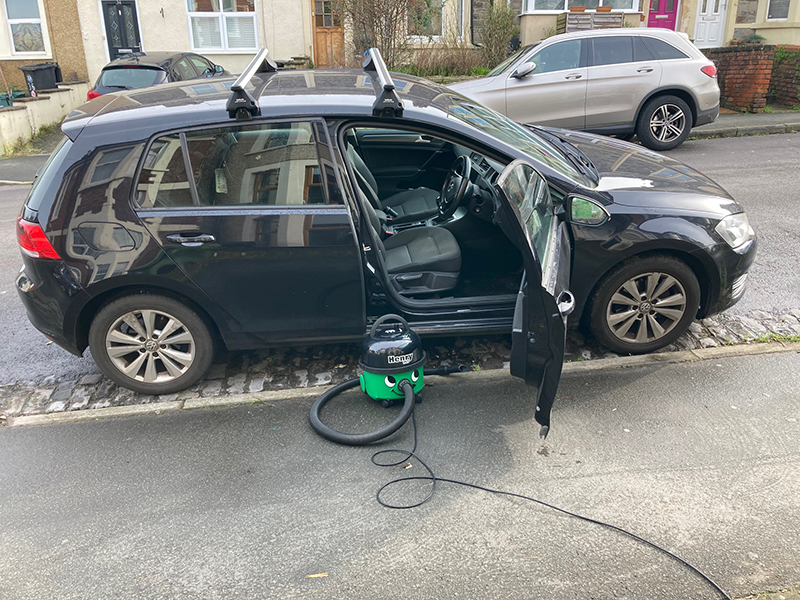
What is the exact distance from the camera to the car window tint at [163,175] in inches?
155

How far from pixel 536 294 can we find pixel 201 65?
13241mm

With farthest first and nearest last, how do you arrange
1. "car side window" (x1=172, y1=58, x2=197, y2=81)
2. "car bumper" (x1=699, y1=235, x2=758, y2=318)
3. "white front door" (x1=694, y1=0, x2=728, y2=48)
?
"white front door" (x1=694, y1=0, x2=728, y2=48) → "car side window" (x1=172, y1=58, x2=197, y2=81) → "car bumper" (x1=699, y1=235, x2=758, y2=318)

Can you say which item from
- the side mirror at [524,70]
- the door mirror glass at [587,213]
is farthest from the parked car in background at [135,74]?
the door mirror glass at [587,213]

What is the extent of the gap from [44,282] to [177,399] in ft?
3.51

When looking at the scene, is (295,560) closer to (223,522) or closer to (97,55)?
(223,522)

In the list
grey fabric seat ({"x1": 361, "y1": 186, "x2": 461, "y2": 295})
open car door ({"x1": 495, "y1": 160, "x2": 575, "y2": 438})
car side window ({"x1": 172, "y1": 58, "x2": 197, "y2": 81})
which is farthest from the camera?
car side window ({"x1": 172, "y1": 58, "x2": 197, "y2": 81})

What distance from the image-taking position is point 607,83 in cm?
1019

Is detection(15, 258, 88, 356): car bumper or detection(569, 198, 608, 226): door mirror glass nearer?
detection(15, 258, 88, 356): car bumper

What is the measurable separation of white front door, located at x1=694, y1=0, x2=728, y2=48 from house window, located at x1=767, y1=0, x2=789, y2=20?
114cm

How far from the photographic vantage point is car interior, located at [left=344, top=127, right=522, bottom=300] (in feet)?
15.0

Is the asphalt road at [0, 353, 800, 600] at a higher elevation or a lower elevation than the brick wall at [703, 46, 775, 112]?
lower

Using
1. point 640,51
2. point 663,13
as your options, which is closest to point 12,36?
point 640,51

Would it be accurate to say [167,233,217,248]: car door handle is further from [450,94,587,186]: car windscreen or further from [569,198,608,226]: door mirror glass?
[569,198,608,226]: door mirror glass

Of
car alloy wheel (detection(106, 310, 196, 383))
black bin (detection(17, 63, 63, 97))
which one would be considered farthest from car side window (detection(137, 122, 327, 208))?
black bin (detection(17, 63, 63, 97))
